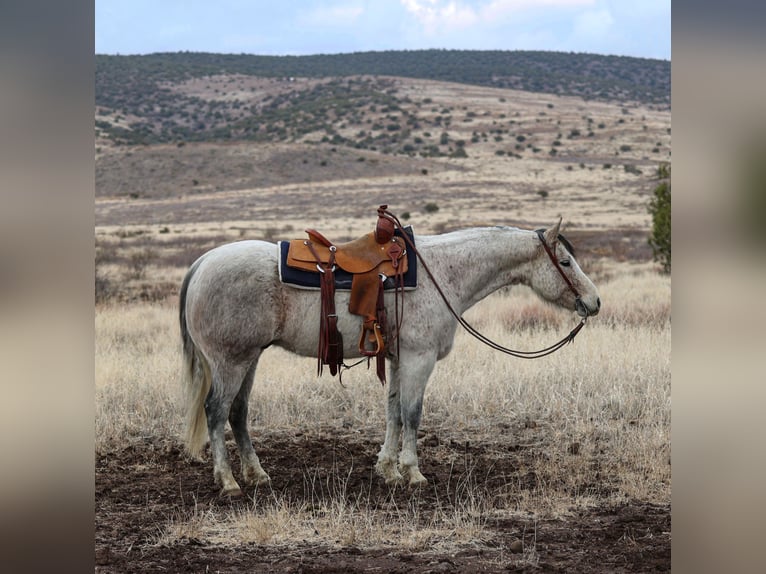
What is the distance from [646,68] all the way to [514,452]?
416 ft

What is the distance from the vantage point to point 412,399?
6.26 meters

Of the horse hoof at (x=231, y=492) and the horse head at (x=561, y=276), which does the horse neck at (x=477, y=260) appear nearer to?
the horse head at (x=561, y=276)

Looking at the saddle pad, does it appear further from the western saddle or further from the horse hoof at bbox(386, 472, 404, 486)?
the horse hoof at bbox(386, 472, 404, 486)

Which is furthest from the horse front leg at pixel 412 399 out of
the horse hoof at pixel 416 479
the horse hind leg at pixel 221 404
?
the horse hind leg at pixel 221 404

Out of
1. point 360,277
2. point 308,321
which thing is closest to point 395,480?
point 308,321

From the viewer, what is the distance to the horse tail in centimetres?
643

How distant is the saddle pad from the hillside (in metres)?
74.5

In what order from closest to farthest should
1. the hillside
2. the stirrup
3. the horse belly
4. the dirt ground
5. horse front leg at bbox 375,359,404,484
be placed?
the dirt ground < the stirrup < the horse belly < horse front leg at bbox 375,359,404,484 < the hillside

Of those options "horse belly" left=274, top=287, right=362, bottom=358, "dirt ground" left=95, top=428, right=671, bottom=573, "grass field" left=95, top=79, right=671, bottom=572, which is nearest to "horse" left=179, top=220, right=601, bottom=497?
"horse belly" left=274, top=287, right=362, bottom=358

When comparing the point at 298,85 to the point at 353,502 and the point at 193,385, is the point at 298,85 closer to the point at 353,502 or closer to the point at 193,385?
the point at 193,385

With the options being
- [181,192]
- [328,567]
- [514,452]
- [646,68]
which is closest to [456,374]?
[514,452]

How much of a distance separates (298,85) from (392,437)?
102 m

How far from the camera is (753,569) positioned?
4.25 feet

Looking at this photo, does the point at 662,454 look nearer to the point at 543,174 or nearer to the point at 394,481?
the point at 394,481
